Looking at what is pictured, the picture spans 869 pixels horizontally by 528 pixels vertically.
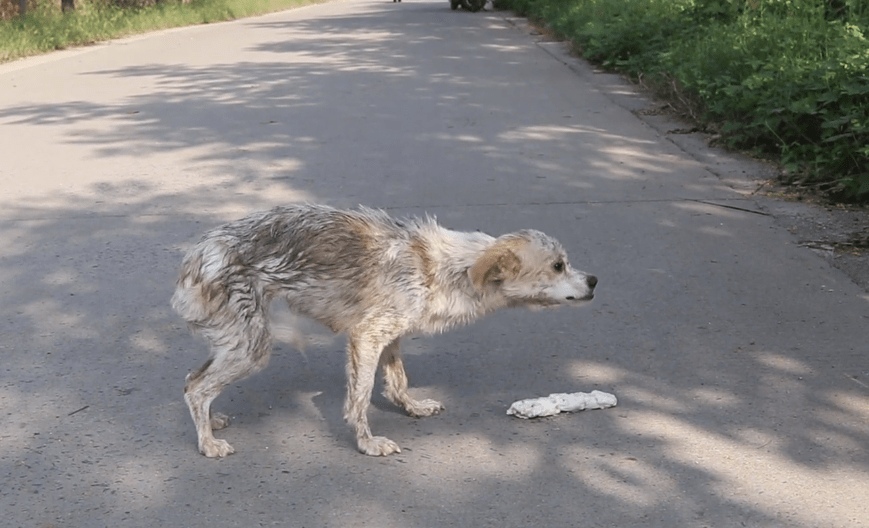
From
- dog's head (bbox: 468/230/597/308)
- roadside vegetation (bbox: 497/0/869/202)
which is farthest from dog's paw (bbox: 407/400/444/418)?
roadside vegetation (bbox: 497/0/869/202)

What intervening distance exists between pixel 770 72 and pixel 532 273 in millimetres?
6480

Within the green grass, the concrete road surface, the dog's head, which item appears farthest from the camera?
the green grass

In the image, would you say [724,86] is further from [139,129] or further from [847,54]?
[139,129]

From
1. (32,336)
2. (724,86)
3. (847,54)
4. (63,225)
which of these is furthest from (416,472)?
(724,86)

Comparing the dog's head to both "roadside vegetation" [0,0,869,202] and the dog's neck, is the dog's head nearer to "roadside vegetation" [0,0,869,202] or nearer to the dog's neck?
the dog's neck

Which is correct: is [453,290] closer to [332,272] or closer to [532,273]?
[532,273]

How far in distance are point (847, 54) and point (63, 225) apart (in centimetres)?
642

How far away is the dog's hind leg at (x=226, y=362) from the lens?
4.64 m

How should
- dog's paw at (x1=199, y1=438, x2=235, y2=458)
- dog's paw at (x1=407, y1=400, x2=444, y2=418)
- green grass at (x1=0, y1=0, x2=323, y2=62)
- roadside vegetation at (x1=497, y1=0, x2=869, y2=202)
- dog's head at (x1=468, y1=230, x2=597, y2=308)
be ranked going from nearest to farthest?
1. dog's paw at (x1=199, y1=438, x2=235, y2=458)
2. dog's head at (x1=468, y1=230, x2=597, y2=308)
3. dog's paw at (x1=407, y1=400, x2=444, y2=418)
4. roadside vegetation at (x1=497, y1=0, x2=869, y2=202)
5. green grass at (x1=0, y1=0, x2=323, y2=62)

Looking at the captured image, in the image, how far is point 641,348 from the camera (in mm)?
5820

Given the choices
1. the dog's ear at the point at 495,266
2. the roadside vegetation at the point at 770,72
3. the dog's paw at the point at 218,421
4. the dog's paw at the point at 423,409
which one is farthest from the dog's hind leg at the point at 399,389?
the roadside vegetation at the point at 770,72

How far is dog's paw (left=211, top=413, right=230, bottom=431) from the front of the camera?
16.0 ft

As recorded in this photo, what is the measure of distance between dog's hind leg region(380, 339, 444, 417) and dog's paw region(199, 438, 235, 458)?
0.84 m

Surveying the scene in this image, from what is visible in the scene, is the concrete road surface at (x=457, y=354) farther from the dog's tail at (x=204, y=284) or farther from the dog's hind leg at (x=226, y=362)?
the dog's tail at (x=204, y=284)
